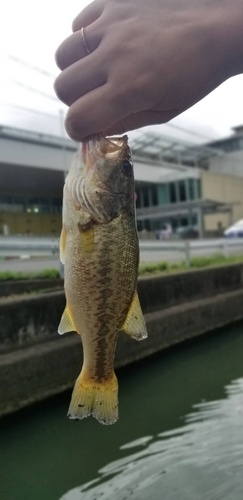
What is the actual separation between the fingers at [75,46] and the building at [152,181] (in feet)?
7.20

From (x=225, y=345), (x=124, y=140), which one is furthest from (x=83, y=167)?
(x=225, y=345)

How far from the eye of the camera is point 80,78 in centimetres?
125

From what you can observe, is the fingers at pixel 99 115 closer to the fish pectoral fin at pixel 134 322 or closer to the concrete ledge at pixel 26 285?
the fish pectoral fin at pixel 134 322

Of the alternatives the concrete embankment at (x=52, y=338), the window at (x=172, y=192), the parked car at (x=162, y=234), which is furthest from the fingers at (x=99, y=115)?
the window at (x=172, y=192)

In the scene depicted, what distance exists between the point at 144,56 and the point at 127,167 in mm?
590

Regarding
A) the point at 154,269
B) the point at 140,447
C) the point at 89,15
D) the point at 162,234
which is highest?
the point at 89,15

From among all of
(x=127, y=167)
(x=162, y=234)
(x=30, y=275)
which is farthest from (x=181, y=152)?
(x=127, y=167)

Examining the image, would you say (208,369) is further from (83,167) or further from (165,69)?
(165,69)

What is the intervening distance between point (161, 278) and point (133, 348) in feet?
5.20

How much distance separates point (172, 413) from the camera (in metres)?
5.31

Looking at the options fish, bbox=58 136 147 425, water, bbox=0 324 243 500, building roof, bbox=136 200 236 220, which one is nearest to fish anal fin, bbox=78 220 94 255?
fish, bbox=58 136 147 425

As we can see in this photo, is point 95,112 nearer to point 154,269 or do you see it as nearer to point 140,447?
point 140,447

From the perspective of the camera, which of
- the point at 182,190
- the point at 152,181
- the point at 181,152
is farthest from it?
the point at 181,152

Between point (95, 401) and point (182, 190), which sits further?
point (182, 190)
